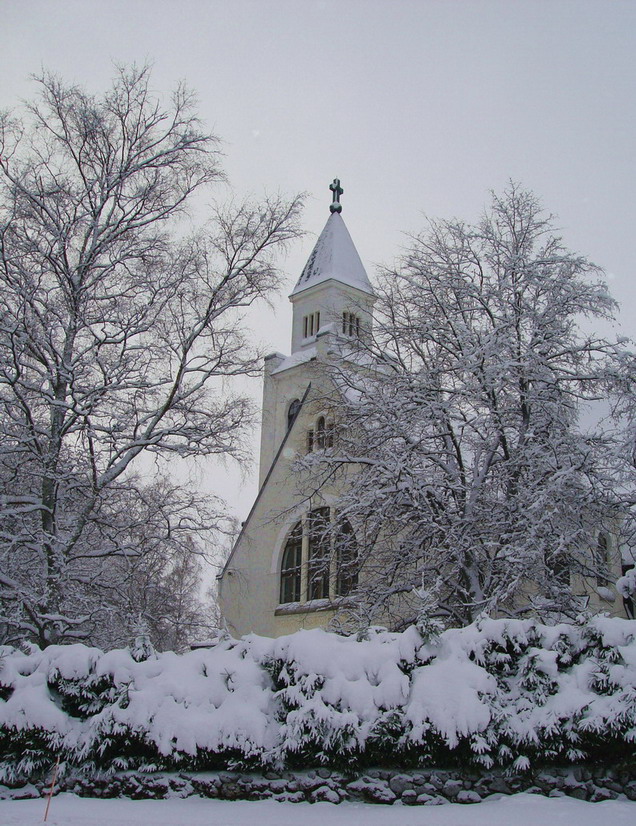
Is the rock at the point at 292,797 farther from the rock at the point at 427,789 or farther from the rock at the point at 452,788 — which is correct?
the rock at the point at 452,788

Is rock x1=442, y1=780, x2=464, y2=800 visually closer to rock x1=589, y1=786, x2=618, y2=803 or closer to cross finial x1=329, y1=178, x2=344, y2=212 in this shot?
rock x1=589, y1=786, x2=618, y2=803

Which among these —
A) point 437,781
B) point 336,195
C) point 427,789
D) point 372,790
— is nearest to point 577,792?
point 437,781

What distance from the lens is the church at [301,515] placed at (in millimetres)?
18469

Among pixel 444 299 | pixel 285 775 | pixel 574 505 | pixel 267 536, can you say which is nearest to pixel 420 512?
pixel 574 505

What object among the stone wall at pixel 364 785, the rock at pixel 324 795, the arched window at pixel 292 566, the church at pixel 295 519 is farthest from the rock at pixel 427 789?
the arched window at pixel 292 566

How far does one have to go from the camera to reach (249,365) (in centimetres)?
1739

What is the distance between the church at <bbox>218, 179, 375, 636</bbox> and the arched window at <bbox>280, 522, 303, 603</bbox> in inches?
1.2

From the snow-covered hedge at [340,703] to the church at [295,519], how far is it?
24.5 feet

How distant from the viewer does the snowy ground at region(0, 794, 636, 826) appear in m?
7.05

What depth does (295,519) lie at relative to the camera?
2402cm

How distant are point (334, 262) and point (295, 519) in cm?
1557

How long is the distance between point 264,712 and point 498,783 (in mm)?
2586

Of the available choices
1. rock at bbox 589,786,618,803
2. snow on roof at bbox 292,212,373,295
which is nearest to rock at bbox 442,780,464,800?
rock at bbox 589,786,618,803

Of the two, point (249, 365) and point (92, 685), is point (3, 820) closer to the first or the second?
point (92, 685)
